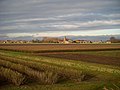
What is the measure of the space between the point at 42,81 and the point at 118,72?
5388mm

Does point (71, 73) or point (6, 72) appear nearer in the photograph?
point (6, 72)

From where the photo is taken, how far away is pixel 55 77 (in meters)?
13.7

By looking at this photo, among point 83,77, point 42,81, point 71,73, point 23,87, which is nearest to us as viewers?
point 23,87

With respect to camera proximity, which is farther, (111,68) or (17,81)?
(111,68)

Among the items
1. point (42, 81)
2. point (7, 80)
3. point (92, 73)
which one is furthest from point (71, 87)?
point (92, 73)

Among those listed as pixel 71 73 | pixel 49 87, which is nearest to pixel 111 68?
pixel 71 73

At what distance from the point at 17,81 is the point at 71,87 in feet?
8.40

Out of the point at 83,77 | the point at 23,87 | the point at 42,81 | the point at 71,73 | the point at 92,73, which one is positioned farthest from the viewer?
the point at 92,73

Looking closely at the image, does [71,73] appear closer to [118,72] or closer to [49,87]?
[118,72]

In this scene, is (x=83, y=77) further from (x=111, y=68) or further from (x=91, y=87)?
(x=111, y=68)

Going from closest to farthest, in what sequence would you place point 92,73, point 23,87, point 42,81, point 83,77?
point 23,87 → point 42,81 → point 83,77 → point 92,73

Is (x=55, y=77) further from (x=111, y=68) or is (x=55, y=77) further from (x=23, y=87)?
(x=111, y=68)

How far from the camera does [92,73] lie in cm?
1730

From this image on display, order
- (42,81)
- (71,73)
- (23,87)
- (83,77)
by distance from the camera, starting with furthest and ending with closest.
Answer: (71,73)
(83,77)
(42,81)
(23,87)
